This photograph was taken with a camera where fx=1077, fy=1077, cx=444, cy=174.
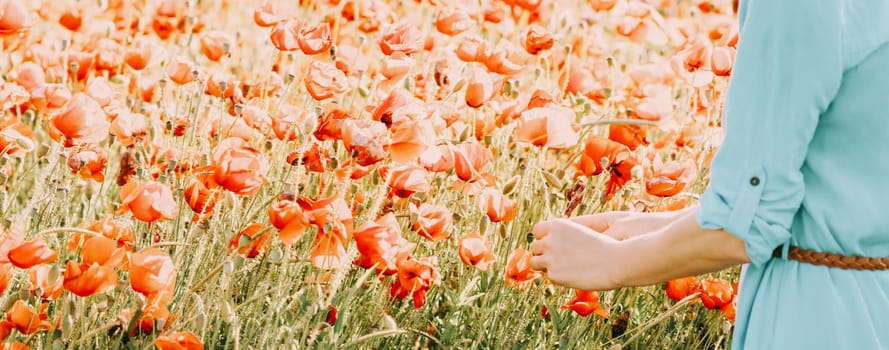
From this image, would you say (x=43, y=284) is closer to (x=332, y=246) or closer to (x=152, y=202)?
(x=152, y=202)

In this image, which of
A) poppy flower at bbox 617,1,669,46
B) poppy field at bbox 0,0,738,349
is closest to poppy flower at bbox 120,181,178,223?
poppy field at bbox 0,0,738,349

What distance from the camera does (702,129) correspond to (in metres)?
2.92

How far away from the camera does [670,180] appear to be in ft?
6.15

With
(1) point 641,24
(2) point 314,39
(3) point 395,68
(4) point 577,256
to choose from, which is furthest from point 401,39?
(1) point 641,24

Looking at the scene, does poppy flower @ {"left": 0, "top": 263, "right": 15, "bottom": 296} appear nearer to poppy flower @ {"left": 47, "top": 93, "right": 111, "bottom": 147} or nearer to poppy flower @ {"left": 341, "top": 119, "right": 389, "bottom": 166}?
poppy flower @ {"left": 47, "top": 93, "right": 111, "bottom": 147}

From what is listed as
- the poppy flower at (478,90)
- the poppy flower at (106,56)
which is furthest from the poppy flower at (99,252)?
the poppy flower at (106,56)

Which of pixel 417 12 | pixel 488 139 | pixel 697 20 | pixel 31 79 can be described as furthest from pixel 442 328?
pixel 697 20

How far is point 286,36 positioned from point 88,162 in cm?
43

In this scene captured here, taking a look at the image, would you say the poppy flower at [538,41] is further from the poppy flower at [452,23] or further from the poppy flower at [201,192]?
the poppy flower at [201,192]

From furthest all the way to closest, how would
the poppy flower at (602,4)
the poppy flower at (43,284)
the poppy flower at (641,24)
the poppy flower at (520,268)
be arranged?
the poppy flower at (641,24), the poppy flower at (602,4), the poppy flower at (520,268), the poppy flower at (43,284)

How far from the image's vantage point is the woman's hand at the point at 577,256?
1.21 m

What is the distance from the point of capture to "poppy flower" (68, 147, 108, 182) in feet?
5.90

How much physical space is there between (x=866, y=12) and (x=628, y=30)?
1.91 meters

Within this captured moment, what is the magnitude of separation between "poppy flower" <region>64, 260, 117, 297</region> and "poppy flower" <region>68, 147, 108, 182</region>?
15.4 inches
